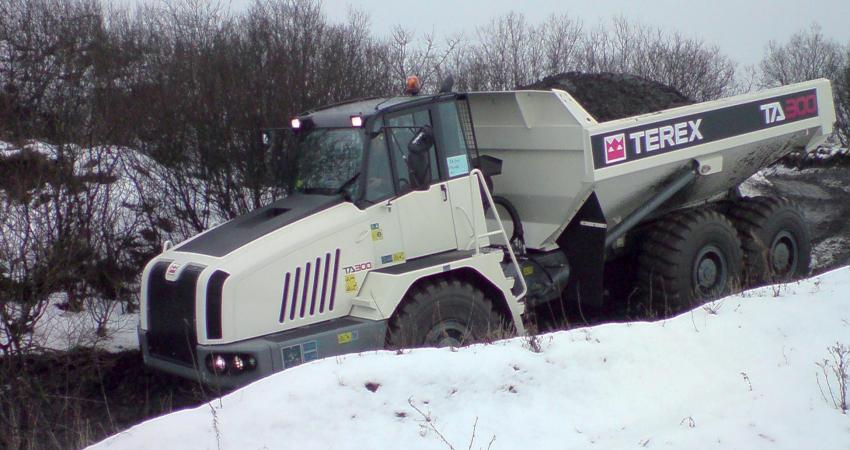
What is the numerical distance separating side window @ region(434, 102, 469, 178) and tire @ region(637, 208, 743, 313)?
8.17 feet

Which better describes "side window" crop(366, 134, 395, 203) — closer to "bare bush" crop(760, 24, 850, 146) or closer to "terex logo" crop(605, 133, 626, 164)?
"terex logo" crop(605, 133, 626, 164)

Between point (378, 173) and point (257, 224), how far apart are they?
106cm

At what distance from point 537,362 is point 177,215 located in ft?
22.8

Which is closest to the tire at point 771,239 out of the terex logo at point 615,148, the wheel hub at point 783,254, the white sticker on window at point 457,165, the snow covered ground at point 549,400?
the wheel hub at point 783,254

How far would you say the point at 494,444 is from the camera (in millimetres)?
4672

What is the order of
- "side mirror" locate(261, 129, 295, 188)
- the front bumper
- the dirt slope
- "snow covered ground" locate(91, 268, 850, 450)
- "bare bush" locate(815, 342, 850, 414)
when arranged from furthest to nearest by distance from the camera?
the dirt slope < "side mirror" locate(261, 129, 295, 188) < the front bumper < "bare bush" locate(815, 342, 850, 414) < "snow covered ground" locate(91, 268, 850, 450)

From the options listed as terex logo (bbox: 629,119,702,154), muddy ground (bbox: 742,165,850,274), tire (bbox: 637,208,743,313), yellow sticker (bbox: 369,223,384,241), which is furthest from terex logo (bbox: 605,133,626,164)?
muddy ground (bbox: 742,165,850,274)

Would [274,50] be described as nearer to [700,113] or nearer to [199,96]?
[199,96]

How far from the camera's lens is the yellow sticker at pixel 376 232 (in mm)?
7195

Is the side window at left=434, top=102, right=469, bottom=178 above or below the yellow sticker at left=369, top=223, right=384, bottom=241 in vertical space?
above

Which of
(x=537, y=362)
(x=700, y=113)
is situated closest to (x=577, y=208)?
(x=700, y=113)

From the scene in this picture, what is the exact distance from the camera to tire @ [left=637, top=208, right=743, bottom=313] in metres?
8.97

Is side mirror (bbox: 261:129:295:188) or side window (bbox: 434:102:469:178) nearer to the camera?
side window (bbox: 434:102:469:178)

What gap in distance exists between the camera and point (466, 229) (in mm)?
7723
